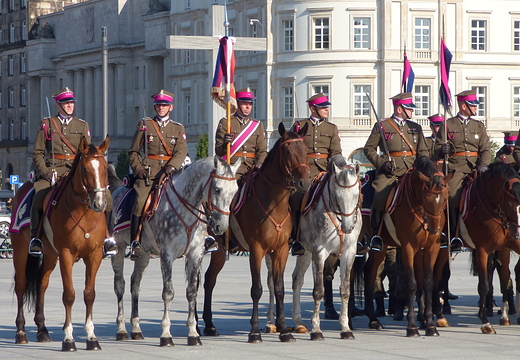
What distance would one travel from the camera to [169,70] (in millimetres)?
93500

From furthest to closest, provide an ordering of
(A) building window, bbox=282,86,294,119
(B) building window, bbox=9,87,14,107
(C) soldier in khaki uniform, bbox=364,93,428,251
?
(B) building window, bbox=9,87,14,107
(A) building window, bbox=282,86,294,119
(C) soldier in khaki uniform, bbox=364,93,428,251

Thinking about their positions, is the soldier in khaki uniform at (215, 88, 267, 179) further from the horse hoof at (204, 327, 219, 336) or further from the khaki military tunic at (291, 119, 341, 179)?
the horse hoof at (204, 327, 219, 336)

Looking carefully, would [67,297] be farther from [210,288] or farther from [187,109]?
[187,109]

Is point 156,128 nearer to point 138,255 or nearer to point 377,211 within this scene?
point 138,255

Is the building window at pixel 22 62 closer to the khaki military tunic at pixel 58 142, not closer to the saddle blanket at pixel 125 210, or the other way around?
the saddle blanket at pixel 125 210

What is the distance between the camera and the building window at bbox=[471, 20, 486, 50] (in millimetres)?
76625

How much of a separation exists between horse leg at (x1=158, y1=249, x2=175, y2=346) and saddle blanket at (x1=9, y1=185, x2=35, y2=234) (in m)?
1.91

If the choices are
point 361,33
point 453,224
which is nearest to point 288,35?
point 361,33

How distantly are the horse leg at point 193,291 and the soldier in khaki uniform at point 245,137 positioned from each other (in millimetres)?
1901

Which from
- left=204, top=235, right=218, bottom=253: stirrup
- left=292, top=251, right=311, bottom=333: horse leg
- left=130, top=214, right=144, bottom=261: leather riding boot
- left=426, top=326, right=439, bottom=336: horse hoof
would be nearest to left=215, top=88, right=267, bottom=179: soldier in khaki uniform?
left=204, top=235, right=218, bottom=253: stirrup

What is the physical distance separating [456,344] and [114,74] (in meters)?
91.8

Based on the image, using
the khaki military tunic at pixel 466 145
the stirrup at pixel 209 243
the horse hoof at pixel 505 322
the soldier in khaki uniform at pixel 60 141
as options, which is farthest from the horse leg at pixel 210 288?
the horse hoof at pixel 505 322

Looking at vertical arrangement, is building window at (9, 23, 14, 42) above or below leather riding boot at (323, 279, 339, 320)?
above

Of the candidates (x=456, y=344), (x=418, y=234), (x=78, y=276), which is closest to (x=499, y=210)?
(x=418, y=234)
